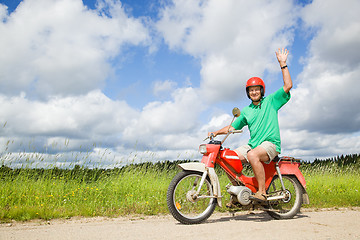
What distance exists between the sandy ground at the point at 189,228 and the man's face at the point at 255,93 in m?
2.15

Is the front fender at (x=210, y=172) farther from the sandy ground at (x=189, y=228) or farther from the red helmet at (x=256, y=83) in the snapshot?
the red helmet at (x=256, y=83)

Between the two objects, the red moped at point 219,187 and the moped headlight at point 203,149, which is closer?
the red moped at point 219,187

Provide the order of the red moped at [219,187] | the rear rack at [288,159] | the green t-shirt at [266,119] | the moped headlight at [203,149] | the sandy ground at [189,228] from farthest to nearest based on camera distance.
Result: the rear rack at [288,159] < the green t-shirt at [266,119] < the moped headlight at [203,149] < the red moped at [219,187] < the sandy ground at [189,228]

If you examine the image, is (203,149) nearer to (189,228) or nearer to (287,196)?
(189,228)

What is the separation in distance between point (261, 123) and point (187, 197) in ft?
6.04

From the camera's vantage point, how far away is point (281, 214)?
18.6 feet

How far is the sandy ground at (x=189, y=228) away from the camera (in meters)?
4.12

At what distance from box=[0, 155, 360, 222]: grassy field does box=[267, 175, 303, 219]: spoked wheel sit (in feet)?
3.67

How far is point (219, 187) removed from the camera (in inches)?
200

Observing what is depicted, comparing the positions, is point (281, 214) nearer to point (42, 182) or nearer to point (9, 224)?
point (9, 224)

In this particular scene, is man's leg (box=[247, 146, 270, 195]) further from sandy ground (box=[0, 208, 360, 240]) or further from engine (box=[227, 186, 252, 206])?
sandy ground (box=[0, 208, 360, 240])

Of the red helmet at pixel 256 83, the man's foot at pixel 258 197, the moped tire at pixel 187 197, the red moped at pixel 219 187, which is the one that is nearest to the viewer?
the moped tire at pixel 187 197

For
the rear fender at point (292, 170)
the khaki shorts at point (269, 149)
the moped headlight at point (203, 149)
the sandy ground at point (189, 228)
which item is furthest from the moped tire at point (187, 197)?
the rear fender at point (292, 170)

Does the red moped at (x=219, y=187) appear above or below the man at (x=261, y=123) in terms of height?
below
